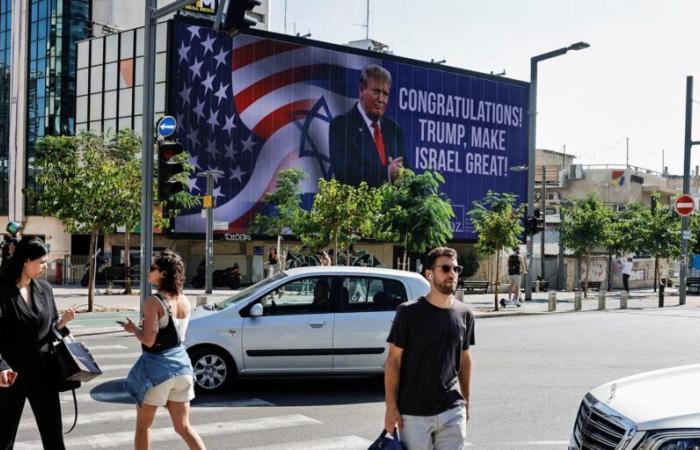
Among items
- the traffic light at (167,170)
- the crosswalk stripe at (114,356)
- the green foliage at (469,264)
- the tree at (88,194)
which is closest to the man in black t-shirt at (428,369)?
the crosswalk stripe at (114,356)

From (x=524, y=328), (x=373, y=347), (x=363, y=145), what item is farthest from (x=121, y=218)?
(x=363, y=145)

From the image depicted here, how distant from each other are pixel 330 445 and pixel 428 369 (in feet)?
10.4

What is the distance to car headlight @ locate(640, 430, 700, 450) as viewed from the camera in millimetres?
4348

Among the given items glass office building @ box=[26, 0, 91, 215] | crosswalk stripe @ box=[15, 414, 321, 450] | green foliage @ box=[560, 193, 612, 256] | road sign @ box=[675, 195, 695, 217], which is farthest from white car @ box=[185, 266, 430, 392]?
glass office building @ box=[26, 0, 91, 215]

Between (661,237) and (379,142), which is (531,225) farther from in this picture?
(379,142)

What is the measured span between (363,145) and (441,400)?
43082 millimetres

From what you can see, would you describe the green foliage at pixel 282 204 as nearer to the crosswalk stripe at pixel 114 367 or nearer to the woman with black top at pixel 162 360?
the crosswalk stripe at pixel 114 367

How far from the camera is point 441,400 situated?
15.2 ft

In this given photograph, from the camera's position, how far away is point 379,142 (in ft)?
158

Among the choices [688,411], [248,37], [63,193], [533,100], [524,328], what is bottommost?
[524,328]

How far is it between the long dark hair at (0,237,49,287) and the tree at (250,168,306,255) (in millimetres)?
33984

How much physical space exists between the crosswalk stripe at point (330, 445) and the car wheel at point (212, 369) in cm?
248

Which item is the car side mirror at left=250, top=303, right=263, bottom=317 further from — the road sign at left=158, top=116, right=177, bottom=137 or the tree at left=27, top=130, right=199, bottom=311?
the tree at left=27, top=130, right=199, bottom=311

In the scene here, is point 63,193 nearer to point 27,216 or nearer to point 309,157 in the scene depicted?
point 309,157
